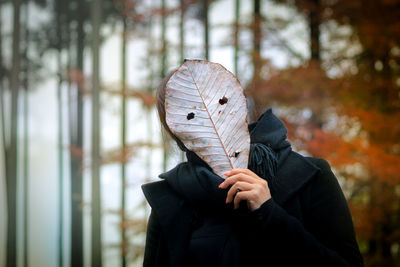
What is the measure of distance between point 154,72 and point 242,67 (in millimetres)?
1128

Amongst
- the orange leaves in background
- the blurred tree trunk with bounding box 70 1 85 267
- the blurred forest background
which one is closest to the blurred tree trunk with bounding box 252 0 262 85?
the blurred forest background

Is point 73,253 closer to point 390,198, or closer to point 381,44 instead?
point 390,198

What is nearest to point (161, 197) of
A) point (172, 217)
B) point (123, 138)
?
point (172, 217)

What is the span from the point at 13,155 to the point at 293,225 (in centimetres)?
688

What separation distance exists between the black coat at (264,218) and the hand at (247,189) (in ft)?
0.06

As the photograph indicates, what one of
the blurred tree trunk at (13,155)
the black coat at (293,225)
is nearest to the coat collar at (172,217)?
the black coat at (293,225)

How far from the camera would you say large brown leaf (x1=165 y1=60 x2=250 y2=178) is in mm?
791

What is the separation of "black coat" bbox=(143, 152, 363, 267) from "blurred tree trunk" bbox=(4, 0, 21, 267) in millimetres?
6524

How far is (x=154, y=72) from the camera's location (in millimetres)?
4457

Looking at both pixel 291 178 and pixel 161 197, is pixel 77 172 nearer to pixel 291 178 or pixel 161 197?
pixel 161 197

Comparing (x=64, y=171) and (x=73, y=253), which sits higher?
(x=64, y=171)

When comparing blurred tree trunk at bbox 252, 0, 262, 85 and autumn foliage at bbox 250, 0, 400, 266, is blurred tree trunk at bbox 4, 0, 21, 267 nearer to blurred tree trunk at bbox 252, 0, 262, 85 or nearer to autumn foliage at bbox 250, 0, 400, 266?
blurred tree trunk at bbox 252, 0, 262, 85

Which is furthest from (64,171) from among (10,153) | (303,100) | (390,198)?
(390,198)

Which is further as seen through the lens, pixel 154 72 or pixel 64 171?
pixel 64 171
